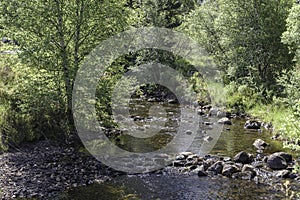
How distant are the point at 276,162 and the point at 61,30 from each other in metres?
10.2

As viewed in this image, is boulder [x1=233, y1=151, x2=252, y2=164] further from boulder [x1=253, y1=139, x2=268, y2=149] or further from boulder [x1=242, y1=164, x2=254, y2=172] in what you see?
boulder [x1=253, y1=139, x2=268, y2=149]

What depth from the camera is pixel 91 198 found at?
10820 millimetres

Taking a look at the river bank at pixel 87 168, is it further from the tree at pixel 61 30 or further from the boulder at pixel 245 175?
the tree at pixel 61 30

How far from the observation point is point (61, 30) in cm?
1420

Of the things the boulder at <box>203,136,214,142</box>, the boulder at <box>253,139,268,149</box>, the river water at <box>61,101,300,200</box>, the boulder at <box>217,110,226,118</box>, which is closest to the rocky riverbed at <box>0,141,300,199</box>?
the river water at <box>61,101,300,200</box>

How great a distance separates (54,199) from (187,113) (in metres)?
17.0

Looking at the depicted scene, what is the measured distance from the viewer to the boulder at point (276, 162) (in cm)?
1388

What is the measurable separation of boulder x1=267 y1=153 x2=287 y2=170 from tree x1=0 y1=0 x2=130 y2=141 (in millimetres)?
8169

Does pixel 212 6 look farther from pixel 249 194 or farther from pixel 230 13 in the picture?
pixel 249 194

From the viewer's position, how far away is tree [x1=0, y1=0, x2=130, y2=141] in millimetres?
13445

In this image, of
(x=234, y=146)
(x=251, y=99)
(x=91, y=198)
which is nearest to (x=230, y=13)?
(x=251, y=99)

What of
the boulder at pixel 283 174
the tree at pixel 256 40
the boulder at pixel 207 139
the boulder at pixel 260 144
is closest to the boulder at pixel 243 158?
the boulder at pixel 283 174

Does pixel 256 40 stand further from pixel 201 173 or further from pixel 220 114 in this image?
pixel 201 173

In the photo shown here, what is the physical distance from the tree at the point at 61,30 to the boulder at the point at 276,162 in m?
8.17
